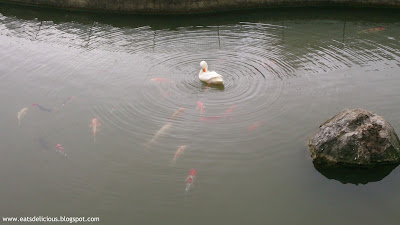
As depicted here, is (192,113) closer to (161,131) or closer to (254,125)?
(161,131)

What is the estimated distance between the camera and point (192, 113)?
307 inches

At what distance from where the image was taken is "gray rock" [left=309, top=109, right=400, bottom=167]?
20.0ft

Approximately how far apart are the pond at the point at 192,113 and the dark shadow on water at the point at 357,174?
90mm

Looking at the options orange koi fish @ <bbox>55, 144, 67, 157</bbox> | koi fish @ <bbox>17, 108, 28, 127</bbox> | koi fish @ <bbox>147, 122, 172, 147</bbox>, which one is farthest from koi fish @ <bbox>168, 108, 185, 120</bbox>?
koi fish @ <bbox>17, 108, 28, 127</bbox>

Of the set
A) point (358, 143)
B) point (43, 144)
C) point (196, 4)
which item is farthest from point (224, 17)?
point (358, 143)

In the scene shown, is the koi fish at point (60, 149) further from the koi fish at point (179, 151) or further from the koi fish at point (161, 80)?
the koi fish at point (161, 80)

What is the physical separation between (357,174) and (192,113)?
330 centimetres

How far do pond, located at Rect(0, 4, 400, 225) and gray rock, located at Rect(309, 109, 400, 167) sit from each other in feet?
0.96

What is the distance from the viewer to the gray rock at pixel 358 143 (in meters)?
6.09

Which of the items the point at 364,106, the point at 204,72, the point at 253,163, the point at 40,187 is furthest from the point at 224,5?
the point at 40,187

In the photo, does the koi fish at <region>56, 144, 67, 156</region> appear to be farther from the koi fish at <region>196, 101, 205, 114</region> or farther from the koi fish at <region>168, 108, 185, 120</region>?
the koi fish at <region>196, 101, 205, 114</region>

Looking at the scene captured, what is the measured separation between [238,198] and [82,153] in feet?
9.76

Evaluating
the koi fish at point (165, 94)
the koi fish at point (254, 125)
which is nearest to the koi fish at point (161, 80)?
the koi fish at point (165, 94)

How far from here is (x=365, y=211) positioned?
217 inches
